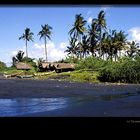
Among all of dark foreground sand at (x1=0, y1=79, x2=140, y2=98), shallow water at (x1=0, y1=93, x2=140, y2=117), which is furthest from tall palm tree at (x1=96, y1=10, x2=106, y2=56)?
shallow water at (x1=0, y1=93, x2=140, y2=117)

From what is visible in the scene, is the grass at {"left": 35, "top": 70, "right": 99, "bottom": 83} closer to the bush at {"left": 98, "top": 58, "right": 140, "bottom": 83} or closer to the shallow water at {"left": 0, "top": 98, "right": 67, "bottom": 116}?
the bush at {"left": 98, "top": 58, "right": 140, "bottom": 83}

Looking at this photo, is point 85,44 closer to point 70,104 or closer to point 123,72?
point 123,72

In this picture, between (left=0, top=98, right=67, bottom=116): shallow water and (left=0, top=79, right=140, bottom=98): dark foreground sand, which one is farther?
(left=0, top=79, right=140, bottom=98): dark foreground sand

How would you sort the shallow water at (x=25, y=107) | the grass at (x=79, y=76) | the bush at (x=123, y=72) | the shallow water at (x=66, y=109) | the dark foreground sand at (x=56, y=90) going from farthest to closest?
the grass at (x=79, y=76)
the bush at (x=123, y=72)
the dark foreground sand at (x=56, y=90)
the shallow water at (x=25, y=107)
the shallow water at (x=66, y=109)

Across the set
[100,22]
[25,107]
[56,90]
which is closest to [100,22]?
[100,22]

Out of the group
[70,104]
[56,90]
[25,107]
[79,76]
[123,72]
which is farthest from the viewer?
[79,76]

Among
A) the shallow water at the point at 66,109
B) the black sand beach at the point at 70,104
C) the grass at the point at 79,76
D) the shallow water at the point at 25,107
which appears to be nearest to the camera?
the shallow water at the point at 66,109

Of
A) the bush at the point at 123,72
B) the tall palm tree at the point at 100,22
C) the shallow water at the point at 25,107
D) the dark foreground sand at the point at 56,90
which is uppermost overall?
the tall palm tree at the point at 100,22

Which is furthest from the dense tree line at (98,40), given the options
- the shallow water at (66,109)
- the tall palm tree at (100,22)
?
the shallow water at (66,109)

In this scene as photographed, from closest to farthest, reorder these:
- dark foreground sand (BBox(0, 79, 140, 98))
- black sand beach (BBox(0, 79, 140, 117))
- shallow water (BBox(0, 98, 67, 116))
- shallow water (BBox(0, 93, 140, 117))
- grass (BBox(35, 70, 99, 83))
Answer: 1. shallow water (BBox(0, 93, 140, 117))
2. black sand beach (BBox(0, 79, 140, 117))
3. shallow water (BBox(0, 98, 67, 116))
4. dark foreground sand (BBox(0, 79, 140, 98))
5. grass (BBox(35, 70, 99, 83))

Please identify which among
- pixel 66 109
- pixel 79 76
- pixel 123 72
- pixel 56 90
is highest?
pixel 123 72

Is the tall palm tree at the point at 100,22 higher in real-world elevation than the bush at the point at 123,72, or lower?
higher

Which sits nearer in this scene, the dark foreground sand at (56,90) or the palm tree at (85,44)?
the dark foreground sand at (56,90)

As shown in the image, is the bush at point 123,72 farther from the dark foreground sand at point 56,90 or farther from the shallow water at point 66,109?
Result: the shallow water at point 66,109
